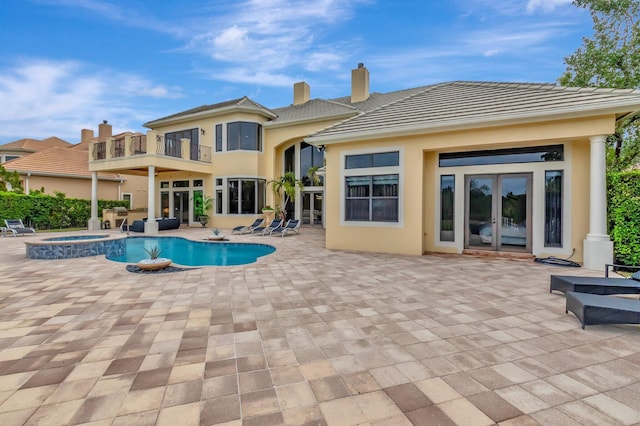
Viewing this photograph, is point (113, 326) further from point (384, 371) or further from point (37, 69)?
point (37, 69)

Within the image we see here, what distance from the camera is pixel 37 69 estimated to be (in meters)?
14.5

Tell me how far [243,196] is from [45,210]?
11360mm

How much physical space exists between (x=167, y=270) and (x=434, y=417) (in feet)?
22.0

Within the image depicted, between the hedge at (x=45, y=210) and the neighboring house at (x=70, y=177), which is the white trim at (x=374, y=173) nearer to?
the hedge at (x=45, y=210)

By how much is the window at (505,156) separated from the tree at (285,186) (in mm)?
10451

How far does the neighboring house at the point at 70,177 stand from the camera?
63.4 feet

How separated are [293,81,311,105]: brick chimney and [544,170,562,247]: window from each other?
1616 cm

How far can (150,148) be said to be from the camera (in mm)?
15633

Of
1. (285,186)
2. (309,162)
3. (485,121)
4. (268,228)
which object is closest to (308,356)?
(485,121)

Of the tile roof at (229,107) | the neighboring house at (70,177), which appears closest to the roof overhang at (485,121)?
the tile roof at (229,107)

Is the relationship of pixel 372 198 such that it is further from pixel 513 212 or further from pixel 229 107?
pixel 229 107

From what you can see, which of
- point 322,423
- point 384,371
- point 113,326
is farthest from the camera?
point 113,326

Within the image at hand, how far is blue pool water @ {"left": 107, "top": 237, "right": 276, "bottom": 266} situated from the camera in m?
9.45

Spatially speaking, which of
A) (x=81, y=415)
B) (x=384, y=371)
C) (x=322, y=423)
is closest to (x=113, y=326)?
(x=81, y=415)
